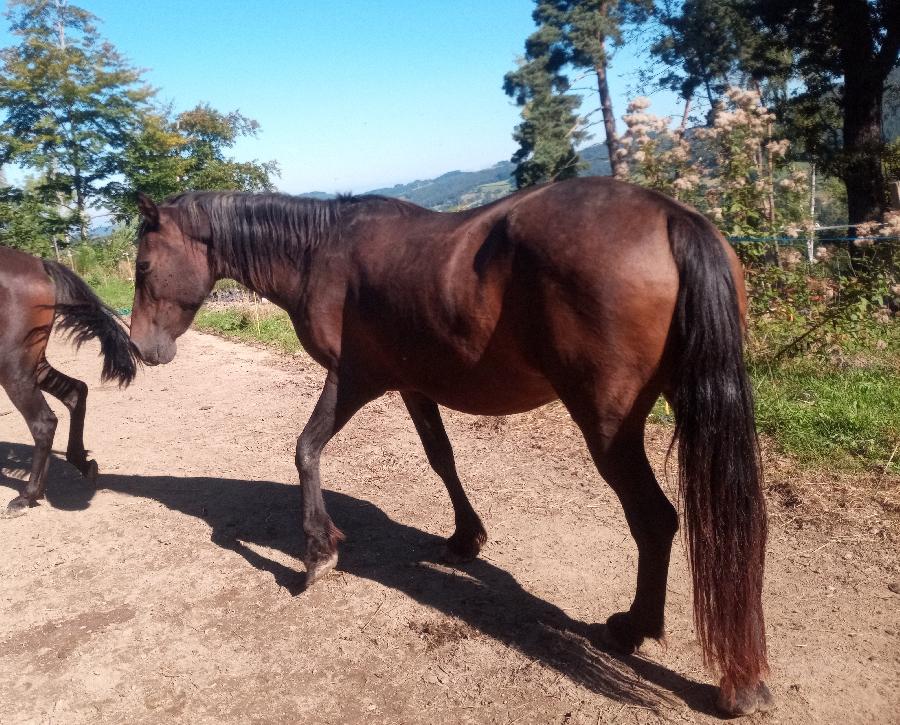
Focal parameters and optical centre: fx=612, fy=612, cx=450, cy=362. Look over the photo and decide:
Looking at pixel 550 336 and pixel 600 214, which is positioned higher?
pixel 600 214

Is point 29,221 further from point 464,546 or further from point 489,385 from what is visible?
point 489,385

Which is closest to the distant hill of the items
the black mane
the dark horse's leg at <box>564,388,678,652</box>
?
the black mane

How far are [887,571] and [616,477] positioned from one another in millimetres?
1599

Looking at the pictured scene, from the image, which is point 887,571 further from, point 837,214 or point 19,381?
point 837,214

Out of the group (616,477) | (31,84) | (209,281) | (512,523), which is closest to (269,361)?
(209,281)

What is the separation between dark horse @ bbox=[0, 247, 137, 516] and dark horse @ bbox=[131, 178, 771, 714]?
253 centimetres

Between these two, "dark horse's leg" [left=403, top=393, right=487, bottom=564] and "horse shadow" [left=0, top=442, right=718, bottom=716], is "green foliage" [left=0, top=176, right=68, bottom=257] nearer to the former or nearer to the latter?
"horse shadow" [left=0, top=442, right=718, bottom=716]

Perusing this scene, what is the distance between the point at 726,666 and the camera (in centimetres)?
198

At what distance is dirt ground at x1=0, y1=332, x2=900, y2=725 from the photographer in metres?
2.29

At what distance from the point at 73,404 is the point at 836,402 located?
567 cm

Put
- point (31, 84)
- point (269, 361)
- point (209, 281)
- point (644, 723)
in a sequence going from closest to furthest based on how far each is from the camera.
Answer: point (644, 723) → point (209, 281) → point (269, 361) → point (31, 84)

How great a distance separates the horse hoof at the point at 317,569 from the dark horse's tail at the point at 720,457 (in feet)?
6.07

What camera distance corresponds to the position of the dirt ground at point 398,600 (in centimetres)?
229

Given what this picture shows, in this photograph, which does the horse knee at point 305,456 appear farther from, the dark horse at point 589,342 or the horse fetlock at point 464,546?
the horse fetlock at point 464,546
